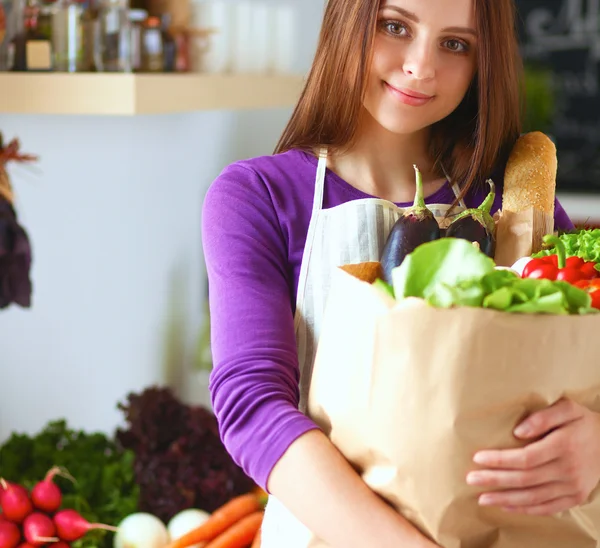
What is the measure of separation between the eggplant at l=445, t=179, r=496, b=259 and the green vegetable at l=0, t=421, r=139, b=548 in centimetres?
132

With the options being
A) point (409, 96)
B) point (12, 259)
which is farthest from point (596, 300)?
point (12, 259)

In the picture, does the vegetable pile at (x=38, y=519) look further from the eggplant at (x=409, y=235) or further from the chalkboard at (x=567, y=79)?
the chalkboard at (x=567, y=79)

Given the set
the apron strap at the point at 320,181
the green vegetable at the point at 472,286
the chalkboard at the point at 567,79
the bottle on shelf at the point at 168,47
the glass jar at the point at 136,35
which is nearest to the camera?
the green vegetable at the point at 472,286

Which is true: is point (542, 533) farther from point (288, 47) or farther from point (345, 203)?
point (288, 47)

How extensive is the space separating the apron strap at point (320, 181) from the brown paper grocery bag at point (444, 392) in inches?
14.5

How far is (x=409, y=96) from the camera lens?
3.76 ft

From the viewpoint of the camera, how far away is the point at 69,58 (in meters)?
1.99

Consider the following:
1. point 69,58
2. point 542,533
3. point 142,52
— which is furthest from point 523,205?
point 142,52

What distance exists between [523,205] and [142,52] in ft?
4.49

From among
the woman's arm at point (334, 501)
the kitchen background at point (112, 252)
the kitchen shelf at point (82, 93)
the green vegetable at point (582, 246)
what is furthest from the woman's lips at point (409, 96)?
the kitchen background at point (112, 252)

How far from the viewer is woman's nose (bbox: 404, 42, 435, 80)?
110 centimetres

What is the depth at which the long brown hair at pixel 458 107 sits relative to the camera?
1138 millimetres

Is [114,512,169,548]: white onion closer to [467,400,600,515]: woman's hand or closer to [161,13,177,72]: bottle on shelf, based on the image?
[161,13,177,72]: bottle on shelf

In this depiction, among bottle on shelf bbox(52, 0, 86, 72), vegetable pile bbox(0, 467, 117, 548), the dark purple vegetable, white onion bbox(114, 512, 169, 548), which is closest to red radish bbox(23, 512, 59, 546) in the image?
vegetable pile bbox(0, 467, 117, 548)
